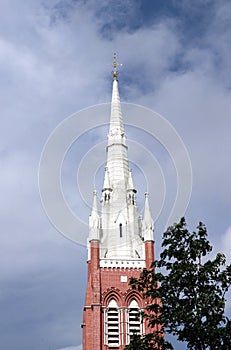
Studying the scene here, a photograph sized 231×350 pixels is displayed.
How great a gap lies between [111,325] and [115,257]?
21.7 ft

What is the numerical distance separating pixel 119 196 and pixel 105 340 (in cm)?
1542

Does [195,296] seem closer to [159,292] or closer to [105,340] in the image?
[159,292]

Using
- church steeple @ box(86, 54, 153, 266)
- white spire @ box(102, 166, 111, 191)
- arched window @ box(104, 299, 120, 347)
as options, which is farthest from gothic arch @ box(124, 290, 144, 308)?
white spire @ box(102, 166, 111, 191)

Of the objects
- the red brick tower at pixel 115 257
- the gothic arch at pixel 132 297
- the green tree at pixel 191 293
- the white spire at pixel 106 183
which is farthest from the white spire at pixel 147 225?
the green tree at pixel 191 293

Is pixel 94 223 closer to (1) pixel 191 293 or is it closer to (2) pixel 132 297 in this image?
(2) pixel 132 297

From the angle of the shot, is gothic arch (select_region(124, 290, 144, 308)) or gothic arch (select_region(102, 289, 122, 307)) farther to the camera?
gothic arch (select_region(124, 290, 144, 308))

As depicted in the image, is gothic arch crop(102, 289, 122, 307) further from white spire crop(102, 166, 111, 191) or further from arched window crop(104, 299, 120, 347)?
white spire crop(102, 166, 111, 191)

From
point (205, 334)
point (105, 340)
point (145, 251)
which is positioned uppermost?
point (145, 251)

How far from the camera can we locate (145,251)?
56.1 metres

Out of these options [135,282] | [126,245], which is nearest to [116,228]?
[126,245]

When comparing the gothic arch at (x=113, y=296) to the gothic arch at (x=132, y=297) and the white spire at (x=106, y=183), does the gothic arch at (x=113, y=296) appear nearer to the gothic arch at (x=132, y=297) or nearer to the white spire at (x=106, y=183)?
the gothic arch at (x=132, y=297)

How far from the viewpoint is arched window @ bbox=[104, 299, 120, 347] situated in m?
51.3

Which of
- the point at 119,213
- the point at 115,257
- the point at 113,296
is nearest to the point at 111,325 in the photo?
the point at 113,296

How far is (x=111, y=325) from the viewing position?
171 ft
